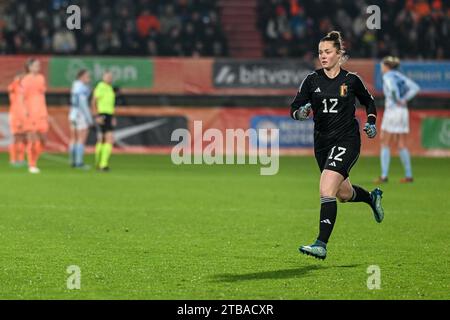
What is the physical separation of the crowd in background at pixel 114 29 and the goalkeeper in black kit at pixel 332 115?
19.7 m

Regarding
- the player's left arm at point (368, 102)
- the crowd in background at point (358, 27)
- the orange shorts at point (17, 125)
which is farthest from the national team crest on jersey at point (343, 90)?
the crowd in background at point (358, 27)

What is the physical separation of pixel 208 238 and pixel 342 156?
2.43 m

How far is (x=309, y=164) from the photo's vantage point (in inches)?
971

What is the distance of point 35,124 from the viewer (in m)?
21.4

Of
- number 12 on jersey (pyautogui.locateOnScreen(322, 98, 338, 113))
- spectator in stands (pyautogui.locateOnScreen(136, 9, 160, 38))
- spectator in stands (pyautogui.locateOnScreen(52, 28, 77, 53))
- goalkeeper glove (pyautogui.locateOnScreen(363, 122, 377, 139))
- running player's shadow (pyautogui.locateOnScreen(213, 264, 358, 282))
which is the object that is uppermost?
spectator in stands (pyautogui.locateOnScreen(136, 9, 160, 38))

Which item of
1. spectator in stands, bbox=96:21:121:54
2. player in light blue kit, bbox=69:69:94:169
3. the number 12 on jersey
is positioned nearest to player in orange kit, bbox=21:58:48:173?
player in light blue kit, bbox=69:69:94:169

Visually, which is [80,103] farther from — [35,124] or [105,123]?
[35,124]

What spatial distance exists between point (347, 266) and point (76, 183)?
9915mm

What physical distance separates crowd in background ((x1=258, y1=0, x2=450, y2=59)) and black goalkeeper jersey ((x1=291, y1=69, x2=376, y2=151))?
20197 mm

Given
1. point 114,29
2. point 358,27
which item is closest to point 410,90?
point 358,27

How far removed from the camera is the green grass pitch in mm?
8648

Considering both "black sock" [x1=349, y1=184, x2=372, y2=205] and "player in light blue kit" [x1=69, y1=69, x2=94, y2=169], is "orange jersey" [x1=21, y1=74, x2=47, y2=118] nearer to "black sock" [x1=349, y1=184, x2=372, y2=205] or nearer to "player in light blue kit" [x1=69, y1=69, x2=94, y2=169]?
"player in light blue kit" [x1=69, y1=69, x2=94, y2=169]

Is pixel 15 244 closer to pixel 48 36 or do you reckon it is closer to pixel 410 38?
pixel 48 36
